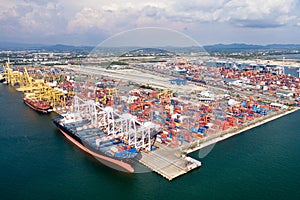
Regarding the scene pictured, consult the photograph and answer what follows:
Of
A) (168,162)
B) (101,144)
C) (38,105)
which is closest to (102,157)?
(101,144)

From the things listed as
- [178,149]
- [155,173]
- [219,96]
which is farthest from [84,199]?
[219,96]

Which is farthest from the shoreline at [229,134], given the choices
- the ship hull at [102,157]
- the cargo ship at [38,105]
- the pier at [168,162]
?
the cargo ship at [38,105]

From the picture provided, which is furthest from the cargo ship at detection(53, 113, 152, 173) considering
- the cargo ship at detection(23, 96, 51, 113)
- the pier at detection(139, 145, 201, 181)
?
the cargo ship at detection(23, 96, 51, 113)

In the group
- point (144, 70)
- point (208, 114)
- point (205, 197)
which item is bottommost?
point (205, 197)

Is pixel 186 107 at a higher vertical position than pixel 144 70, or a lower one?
lower

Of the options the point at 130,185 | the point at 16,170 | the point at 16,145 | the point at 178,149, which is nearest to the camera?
the point at 130,185

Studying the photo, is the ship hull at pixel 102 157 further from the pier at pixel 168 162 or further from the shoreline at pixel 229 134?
the shoreline at pixel 229 134

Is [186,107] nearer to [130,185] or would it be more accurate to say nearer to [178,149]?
[178,149]
